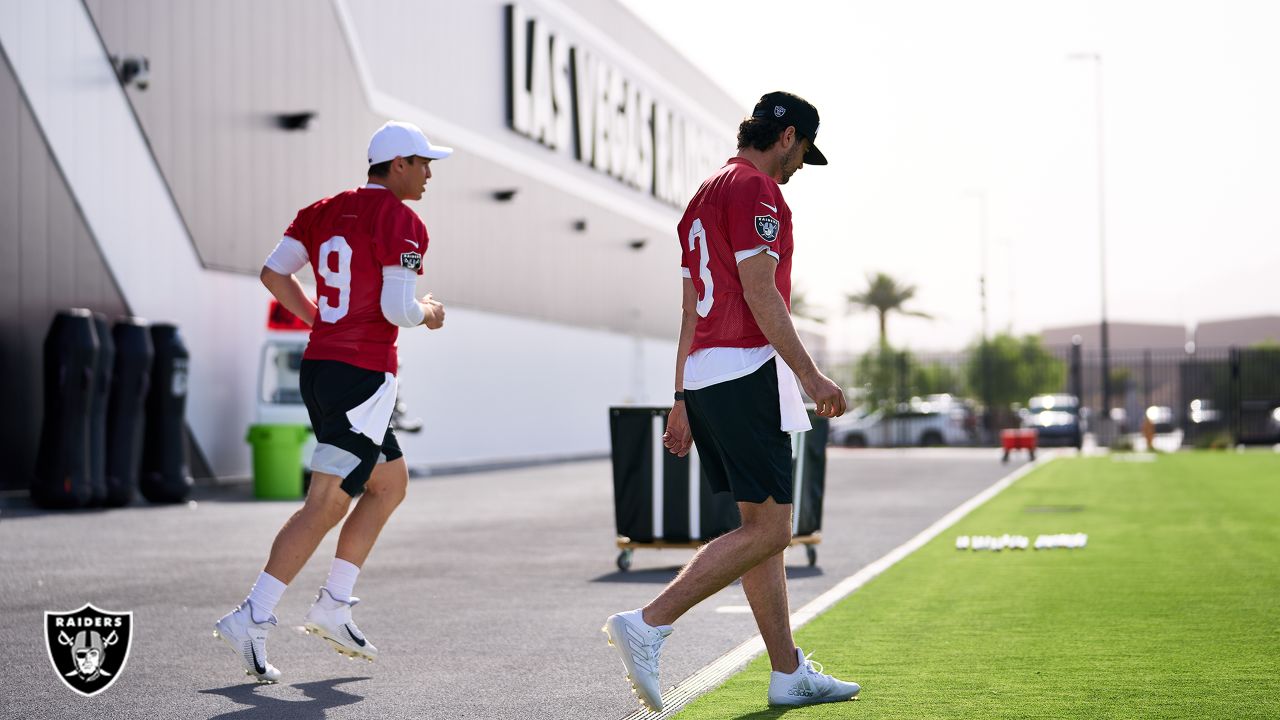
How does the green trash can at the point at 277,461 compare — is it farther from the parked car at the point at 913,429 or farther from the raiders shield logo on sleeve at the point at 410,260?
the parked car at the point at 913,429

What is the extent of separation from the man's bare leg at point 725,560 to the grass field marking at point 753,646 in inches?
14.6

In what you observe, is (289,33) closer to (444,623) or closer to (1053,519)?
(1053,519)

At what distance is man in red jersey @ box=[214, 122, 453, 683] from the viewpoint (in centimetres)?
533

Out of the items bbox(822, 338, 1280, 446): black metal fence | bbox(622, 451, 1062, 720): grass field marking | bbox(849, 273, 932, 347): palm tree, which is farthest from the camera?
bbox(849, 273, 932, 347): palm tree

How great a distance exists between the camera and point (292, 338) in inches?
773

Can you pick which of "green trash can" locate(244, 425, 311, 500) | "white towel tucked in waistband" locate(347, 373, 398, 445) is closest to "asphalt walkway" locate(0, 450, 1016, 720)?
"white towel tucked in waistband" locate(347, 373, 398, 445)

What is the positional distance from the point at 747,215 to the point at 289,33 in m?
18.2

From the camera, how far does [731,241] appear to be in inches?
186

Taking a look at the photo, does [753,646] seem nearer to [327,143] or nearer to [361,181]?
[327,143]

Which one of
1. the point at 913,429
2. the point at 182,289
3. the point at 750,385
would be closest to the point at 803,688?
the point at 750,385

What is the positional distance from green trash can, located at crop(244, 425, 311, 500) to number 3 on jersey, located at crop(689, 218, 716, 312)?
1338 centimetres

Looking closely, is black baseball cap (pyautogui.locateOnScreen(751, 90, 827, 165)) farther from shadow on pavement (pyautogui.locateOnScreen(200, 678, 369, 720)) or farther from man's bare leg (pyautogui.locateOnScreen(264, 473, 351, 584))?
shadow on pavement (pyautogui.locateOnScreen(200, 678, 369, 720))

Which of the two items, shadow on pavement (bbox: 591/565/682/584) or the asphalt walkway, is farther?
shadow on pavement (bbox: 591/565/682/584)

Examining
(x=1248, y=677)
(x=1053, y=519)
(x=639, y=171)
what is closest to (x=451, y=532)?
(x=1053, y=519)
